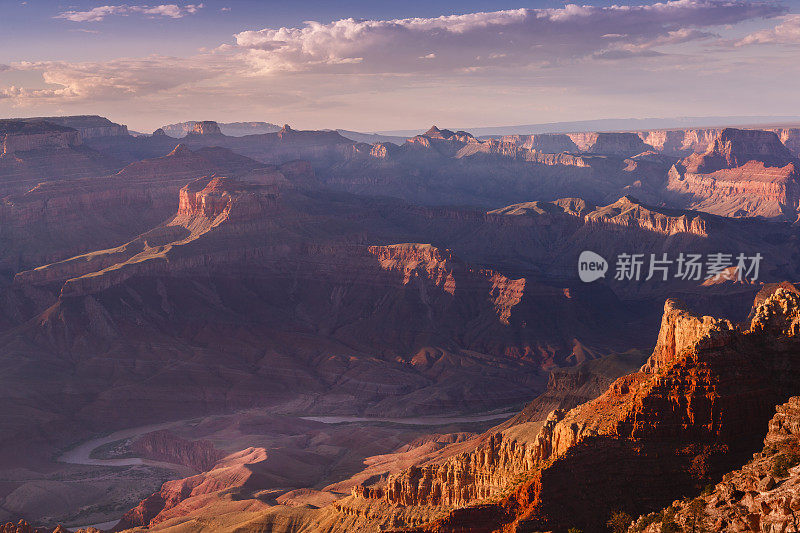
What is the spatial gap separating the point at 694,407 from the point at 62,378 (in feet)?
519

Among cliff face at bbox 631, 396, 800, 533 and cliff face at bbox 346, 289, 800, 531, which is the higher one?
cliff face at bbox 631, 396, 800, 533

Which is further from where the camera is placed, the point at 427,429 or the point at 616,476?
the point at 427,429

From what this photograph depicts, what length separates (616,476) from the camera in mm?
51000

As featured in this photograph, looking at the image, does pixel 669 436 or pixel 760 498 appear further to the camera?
pixel 669 436

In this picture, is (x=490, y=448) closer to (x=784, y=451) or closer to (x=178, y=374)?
(x=784, y=451)

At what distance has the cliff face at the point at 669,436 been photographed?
49.9 meters

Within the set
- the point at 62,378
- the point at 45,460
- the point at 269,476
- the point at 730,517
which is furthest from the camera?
the point at 62,378

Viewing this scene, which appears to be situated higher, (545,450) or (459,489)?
(545,450)

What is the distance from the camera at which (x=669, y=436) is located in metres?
53.4

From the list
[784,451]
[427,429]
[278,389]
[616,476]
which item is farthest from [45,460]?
[784,451]

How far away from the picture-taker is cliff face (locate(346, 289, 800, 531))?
49.9 m

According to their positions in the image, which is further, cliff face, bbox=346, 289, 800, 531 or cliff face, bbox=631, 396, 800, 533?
cliff face, bbox=346, 289, 800, 531

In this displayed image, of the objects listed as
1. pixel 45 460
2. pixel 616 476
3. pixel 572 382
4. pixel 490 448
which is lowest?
pixel 45 460

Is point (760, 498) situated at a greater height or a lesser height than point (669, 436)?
greater
